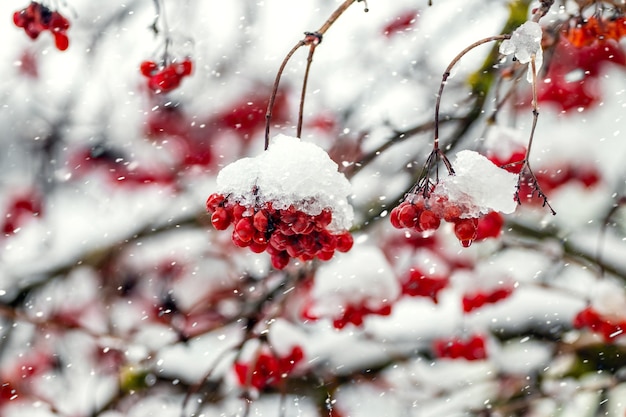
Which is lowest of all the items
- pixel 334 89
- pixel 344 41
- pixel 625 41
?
pixel 625 41

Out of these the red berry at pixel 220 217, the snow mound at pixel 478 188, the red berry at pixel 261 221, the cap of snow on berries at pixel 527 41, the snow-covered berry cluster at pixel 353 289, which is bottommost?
the snow-covered berry cluster at pixel 353 289

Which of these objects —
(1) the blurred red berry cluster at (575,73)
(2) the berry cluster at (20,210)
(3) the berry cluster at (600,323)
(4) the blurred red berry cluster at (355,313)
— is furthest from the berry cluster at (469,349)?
(2) the berry cluster at (20,210)

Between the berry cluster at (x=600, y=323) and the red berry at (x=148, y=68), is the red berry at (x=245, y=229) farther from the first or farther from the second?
the berry cluster at (x=600, y=323)

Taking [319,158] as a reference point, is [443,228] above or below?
below

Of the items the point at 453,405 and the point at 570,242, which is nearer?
the point at 570,242

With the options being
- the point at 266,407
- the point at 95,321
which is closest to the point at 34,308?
the point at 95,321

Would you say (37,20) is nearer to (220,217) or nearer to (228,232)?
(220,217)

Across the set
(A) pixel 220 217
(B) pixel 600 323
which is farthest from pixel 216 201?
(B) pixel 600 323

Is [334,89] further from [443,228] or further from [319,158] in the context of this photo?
[319,158]

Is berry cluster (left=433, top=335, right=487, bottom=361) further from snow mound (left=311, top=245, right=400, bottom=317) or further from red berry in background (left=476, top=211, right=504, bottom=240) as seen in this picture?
red berry in background (left=476, top=211, right=504, bottom=240)
